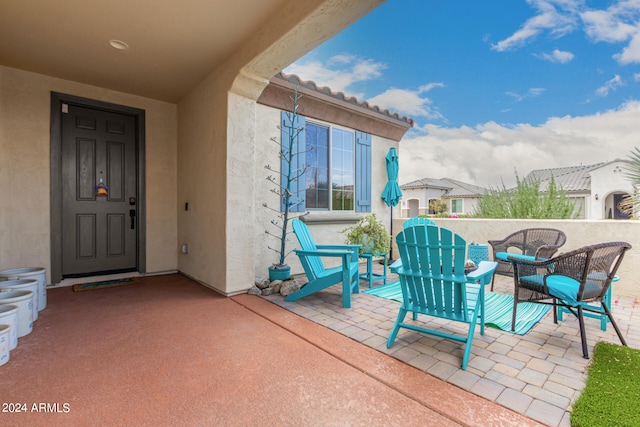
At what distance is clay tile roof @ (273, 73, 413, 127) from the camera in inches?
167

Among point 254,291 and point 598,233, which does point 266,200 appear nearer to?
point 254,291

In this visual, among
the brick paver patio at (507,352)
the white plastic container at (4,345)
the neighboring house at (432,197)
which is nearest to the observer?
the brick paver patio at (507,352)

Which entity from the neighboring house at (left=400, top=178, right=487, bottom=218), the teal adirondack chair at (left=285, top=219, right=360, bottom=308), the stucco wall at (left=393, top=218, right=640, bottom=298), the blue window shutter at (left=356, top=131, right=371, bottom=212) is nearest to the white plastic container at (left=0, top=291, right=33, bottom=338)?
the teal adirondack chair at (left=285, top=219, right=360, bottom=308)

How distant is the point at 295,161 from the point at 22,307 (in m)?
3.30

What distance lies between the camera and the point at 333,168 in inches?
203

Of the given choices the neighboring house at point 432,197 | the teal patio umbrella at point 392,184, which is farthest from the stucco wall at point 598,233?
the neighboring house at point 432,197

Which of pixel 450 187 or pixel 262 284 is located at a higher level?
pixel 450 187

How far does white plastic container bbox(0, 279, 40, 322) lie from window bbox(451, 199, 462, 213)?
2591 cm

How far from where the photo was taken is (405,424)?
1393 mm

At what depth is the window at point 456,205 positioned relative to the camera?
24448 millimetres

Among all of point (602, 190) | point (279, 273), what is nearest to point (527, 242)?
point (279, 273)

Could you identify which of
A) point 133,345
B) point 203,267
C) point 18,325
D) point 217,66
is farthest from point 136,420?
point 217,66

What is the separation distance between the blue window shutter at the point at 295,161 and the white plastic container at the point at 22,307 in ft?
9.16

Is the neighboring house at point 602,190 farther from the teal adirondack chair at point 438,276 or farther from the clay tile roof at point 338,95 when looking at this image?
the teal adirondack chair at point 438,276
